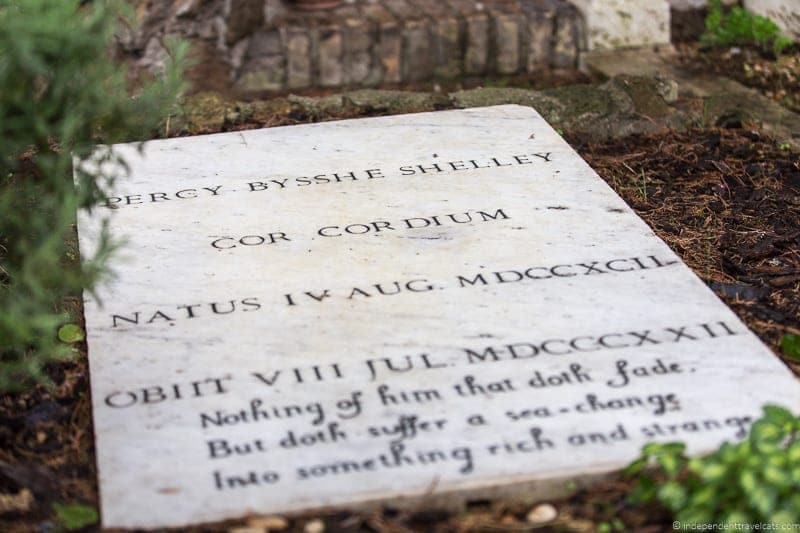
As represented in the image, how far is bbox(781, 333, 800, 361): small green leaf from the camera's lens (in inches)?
108

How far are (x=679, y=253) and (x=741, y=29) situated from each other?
7.06ft

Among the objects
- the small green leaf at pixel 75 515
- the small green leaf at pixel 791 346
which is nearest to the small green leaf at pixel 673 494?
the small green leaf at pixel 791 346

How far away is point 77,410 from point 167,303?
1.14 feet

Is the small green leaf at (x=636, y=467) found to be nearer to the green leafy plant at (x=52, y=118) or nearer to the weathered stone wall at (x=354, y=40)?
→ the green leafy plant at (x=52, y=118)

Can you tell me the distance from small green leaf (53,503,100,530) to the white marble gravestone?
0.08 metres

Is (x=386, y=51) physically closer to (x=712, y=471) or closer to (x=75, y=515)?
(x=75, y=515)

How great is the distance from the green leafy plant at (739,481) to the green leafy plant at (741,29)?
318cm

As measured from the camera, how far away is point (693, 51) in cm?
516

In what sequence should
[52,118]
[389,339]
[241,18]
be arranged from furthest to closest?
[241,18] → [389,339] → [52,118]

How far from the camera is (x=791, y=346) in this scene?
9.02 ft

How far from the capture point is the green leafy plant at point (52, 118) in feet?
7.13

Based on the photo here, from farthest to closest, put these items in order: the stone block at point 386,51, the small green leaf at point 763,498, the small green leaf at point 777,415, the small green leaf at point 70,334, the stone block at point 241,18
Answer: the stone block at point 386,51, the stone block at point 241,18, the small green leaf at point 70,334, the small green leaf at point 777,415, the small green leaf at point 763,498

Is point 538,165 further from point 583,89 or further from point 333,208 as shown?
point 583,89

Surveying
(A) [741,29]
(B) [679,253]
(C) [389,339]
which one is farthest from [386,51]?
(C) [389,339]
